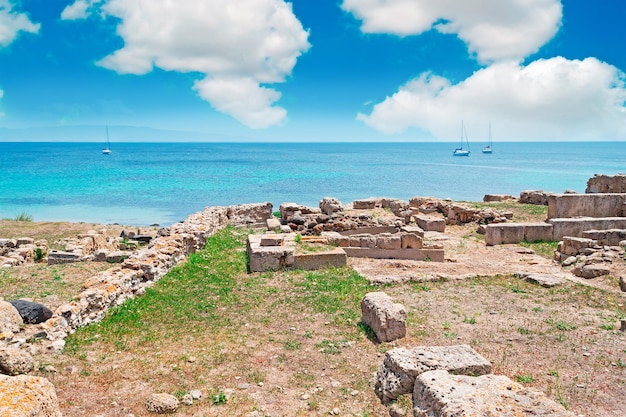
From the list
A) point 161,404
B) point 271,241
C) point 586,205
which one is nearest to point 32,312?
point 161,404

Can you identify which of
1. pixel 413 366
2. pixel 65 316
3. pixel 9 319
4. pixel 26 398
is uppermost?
pixel 26 398

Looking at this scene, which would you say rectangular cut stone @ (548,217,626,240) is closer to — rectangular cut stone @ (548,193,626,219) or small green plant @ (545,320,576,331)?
rectangular cut stone @ (548,193,626,219)

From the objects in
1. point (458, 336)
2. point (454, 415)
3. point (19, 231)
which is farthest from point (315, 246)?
point (19, 231)

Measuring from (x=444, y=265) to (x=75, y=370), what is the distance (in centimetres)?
996

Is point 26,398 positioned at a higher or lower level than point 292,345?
higher

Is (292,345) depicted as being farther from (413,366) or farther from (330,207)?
(330,207)

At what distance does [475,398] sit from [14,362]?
5349mm

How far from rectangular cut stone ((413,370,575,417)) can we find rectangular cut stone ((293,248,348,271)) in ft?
23.7

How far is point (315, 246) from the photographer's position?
13523mm

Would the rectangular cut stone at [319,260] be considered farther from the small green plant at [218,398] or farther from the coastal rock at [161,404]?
the coastal rock at [161,404]

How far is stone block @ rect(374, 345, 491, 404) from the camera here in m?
5.68

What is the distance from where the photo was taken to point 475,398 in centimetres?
461

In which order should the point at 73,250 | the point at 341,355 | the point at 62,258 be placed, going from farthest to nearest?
the point at 73,250 → the point at 62,258 → the point at 341,355

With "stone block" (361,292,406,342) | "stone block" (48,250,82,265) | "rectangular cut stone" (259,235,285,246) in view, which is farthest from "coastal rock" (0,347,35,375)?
"stone block" (48,250,82,265)
